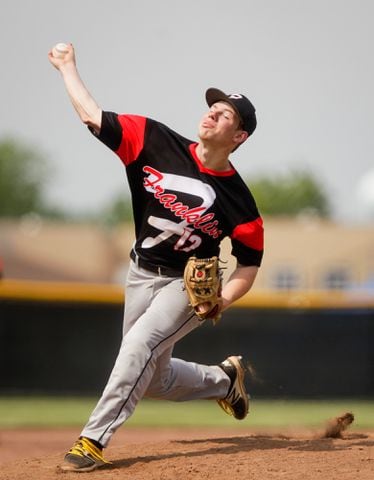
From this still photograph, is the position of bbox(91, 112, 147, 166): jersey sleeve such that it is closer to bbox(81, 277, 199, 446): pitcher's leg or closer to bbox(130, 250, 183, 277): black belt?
bbox(130, 250, 183, 277): black belt

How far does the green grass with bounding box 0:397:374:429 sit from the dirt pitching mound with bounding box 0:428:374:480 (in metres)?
3.53

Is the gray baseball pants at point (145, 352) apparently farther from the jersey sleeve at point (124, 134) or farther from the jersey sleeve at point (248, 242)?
the jersey sleeve at point (124, 134)

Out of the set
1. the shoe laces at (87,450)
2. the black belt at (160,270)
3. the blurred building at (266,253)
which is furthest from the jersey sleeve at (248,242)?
the blurred building at (266,253)

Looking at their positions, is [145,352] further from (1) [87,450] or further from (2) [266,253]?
(2) [266,253]

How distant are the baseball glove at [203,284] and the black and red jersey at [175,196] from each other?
0.45 ft

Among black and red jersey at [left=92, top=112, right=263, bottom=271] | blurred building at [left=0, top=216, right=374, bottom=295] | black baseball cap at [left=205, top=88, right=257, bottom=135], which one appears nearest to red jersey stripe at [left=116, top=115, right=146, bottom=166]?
black and red jersey at [left=92, top=112, right=263, bottom=271]


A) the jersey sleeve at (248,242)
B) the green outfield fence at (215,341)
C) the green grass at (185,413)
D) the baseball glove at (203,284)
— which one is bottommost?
the green grass at (185,413)

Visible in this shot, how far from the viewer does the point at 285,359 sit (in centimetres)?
1227

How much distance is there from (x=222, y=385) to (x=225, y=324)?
6.86 meters

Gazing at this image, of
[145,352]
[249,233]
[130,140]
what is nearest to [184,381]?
[145,352]

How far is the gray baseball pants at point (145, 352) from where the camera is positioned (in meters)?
4.74

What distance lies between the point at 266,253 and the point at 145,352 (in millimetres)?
35528

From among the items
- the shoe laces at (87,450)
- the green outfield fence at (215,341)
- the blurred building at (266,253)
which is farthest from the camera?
the blurred building at (266,253)

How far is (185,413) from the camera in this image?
11391 mm
